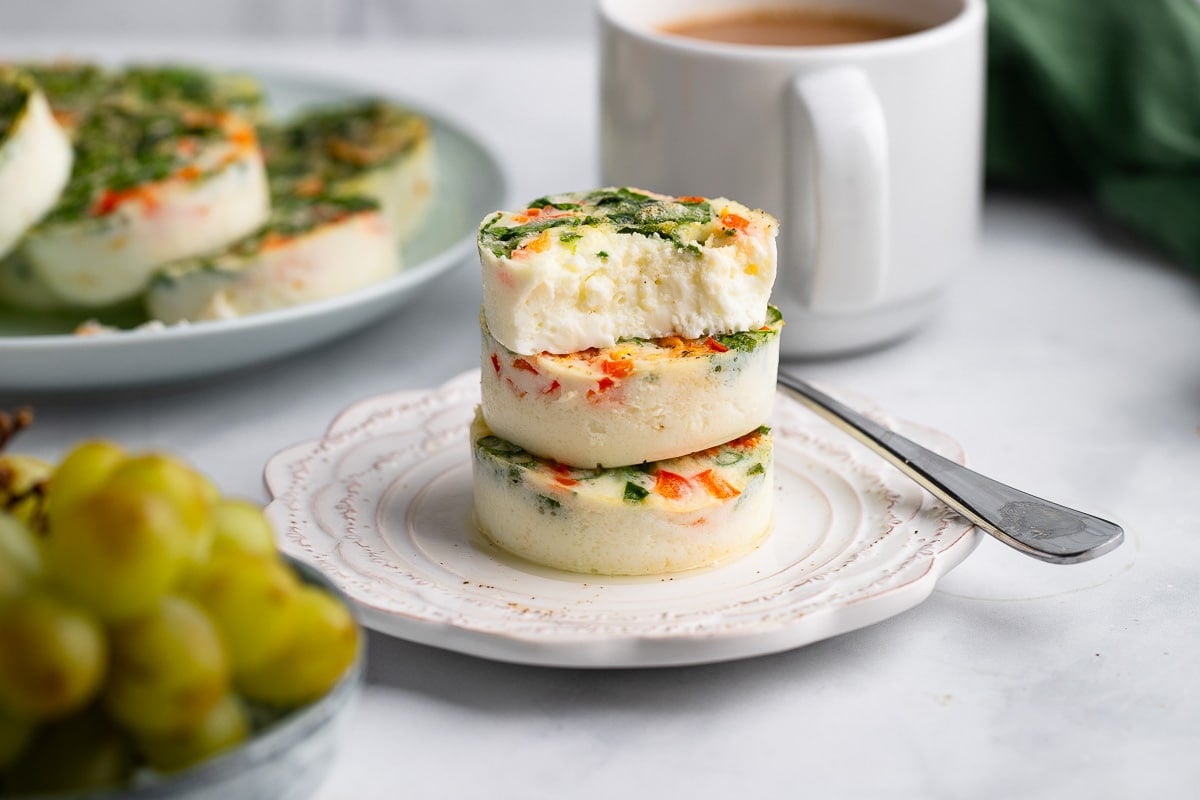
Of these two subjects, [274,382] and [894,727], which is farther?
[274,382]

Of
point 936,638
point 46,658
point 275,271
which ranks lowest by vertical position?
point 936,638

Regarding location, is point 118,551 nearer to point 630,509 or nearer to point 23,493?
point 23,493

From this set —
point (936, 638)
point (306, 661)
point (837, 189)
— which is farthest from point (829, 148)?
point (306, 661)

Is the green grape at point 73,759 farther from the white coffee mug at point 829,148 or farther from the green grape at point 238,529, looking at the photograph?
the white coffee mug at point 829,148

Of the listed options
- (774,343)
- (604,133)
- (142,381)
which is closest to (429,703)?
(774,343)

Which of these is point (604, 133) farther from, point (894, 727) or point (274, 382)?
point (894, 727)

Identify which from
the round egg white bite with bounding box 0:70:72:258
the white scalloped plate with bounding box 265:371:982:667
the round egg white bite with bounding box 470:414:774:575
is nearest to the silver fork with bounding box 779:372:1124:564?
the white scalloped plate with bounding box 265:371:982:667
